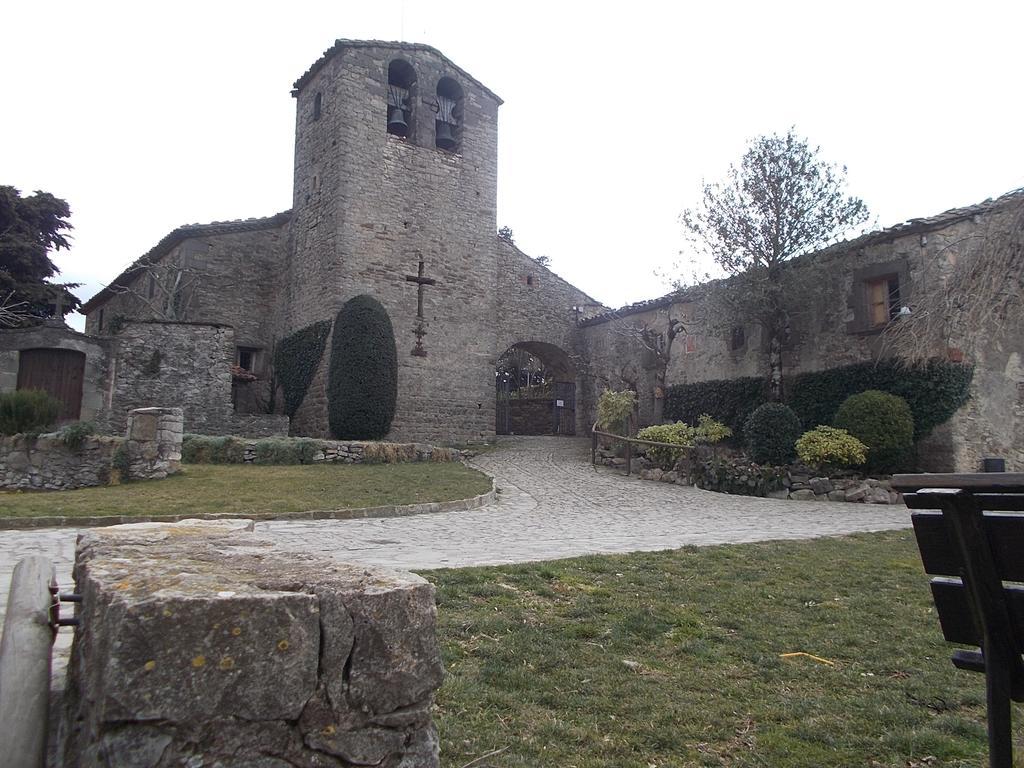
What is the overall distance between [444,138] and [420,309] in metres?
5.84

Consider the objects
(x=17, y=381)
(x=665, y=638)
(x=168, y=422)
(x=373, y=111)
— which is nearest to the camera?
(x=665, y=638)

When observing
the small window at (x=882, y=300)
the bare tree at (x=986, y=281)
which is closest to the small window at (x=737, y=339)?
the small window at (x=882, y=300)

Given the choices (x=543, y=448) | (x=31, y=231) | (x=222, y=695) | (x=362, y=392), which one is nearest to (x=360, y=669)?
(x=222, y=695)

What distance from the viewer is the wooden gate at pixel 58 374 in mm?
19531

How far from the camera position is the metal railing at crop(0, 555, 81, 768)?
1.93 meters

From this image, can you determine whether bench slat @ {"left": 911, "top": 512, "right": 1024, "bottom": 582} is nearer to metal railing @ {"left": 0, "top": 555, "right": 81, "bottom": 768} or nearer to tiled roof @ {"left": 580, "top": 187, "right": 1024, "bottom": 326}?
metal railing @ {"left": 0, "top": 555, "right": 81, "bottom": 768}

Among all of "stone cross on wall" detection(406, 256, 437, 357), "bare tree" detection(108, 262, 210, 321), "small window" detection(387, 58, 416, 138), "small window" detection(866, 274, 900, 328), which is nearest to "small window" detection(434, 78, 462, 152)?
"small window" detection(387, 58, 416, 138)

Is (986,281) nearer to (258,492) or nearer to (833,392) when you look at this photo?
(258,492)

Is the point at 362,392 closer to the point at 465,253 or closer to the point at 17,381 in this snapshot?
the point at 465,253

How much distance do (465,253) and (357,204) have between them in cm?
385

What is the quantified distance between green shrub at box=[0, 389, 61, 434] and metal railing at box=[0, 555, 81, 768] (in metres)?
13.9

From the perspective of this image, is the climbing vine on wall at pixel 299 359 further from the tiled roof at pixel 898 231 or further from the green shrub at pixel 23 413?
the tiled roof at pixel 898 231

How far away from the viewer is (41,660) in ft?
6.98

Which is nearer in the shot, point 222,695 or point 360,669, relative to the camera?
point 222,695
